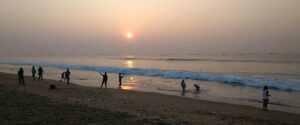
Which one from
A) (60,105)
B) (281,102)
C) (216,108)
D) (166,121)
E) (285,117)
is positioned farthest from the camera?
(281,102)

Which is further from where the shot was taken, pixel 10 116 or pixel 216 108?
pixel 216 108

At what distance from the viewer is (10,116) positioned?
11.6m

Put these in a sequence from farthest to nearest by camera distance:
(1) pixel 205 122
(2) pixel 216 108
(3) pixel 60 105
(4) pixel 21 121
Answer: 1. (2) pixel 216 108
2. (3) pixel 60 105
3. (1) pixel 205 122
4. (4) pixel 21 121

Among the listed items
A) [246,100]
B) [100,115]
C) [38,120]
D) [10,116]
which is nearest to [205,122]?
[100,115]

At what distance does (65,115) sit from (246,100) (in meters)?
13.2

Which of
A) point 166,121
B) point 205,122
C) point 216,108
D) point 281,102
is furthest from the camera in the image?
point 281,102

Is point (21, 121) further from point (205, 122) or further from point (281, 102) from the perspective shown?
point (281, 102)

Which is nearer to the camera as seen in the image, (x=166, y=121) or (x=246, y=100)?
(x=166, y=121)

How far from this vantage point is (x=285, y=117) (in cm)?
1536

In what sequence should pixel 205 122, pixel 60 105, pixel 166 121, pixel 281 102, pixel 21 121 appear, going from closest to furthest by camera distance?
1. pixel 21 121
2. pixel 166 121
3. pixel 205 122
4. pixel 60 105
5. pixel 281 102

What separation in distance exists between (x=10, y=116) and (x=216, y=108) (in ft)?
Result: 31.5

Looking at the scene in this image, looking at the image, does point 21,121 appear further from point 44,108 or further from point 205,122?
point 205,122

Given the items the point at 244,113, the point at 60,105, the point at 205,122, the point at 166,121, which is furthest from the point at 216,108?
the point at 60,105

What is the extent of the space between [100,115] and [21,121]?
268 centimetres
